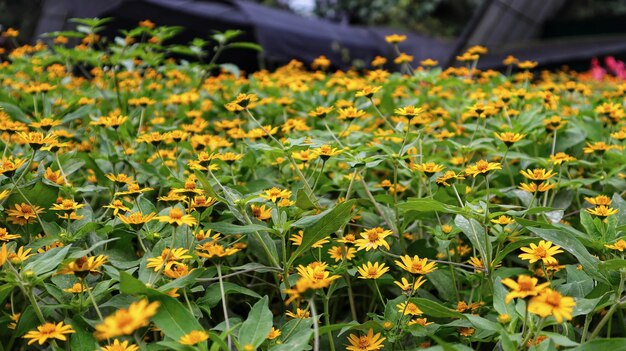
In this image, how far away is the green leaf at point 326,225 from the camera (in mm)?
1011

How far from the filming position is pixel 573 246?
959 millimetres

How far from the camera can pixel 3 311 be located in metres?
1.07

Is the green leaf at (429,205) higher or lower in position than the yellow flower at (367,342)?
higher

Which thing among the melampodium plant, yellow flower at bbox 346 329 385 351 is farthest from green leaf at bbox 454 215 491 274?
yellow flower at bbox 346 329 385 351

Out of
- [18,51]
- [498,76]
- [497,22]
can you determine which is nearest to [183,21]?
[497,22]

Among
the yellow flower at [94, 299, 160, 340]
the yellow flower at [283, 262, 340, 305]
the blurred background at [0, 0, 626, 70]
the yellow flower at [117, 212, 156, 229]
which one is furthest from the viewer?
the blurred background at [0, 0, 626, 70]

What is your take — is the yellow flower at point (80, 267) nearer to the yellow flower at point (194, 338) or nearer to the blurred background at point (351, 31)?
the yellow flower at point (194, 338)

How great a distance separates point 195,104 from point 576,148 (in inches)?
41.9

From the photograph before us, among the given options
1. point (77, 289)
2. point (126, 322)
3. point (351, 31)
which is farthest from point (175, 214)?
point (351, 31)

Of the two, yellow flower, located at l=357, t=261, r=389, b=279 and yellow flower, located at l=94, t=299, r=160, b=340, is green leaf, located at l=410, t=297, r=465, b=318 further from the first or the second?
yellow flower, located at l=94, t=299, r=160, b=340

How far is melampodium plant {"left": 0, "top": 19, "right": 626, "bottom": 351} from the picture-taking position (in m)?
0.87

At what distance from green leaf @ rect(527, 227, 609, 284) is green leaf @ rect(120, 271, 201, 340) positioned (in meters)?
0.49

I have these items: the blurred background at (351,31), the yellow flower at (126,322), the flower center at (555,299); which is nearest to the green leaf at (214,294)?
the yellow flower at (126,322)

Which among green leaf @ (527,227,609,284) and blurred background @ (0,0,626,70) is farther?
blurred background @ (0,0,626,70)
